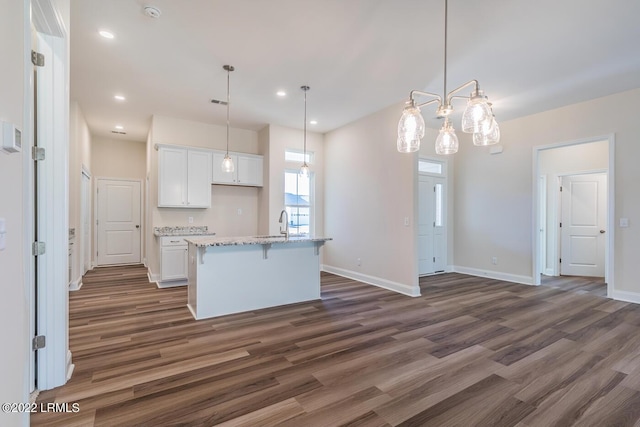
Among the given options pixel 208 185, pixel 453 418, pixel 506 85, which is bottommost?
pixel 453 418

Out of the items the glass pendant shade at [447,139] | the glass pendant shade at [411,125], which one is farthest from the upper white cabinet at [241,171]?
the glass pendant shade at [447,139]

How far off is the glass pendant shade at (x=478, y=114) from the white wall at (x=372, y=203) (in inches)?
90.6

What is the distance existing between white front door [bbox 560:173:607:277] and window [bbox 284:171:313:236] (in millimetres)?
5325

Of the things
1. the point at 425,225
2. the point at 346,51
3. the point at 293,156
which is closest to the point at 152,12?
the point at 346,51

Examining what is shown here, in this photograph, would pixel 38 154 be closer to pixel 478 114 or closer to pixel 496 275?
pixel 478 114

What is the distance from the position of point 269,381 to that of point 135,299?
3144mm

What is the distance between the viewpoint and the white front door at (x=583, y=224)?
6012 millimetres

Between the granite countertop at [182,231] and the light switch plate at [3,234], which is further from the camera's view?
the granite countertop at [182,231]

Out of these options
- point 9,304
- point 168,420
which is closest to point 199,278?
point 168,420

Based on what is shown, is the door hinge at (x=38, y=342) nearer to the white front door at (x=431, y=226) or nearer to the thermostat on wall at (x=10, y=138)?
the thermostat on wall at (x=10, y=138)

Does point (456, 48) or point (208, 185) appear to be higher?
point (456, 48)

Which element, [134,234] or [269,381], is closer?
[269,381]

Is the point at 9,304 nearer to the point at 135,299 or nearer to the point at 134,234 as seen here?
the point at 135,299

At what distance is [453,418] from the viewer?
1850 millimetres
